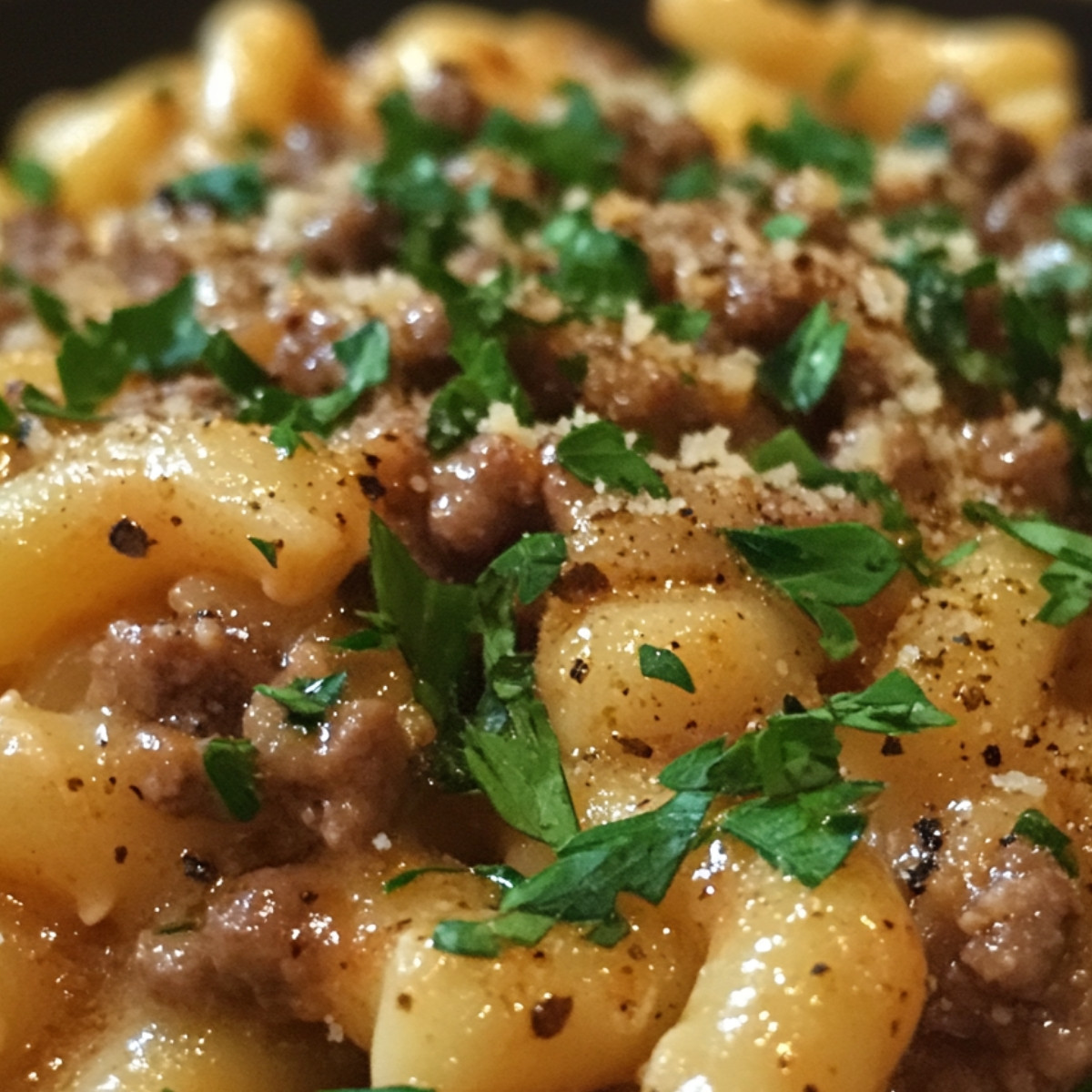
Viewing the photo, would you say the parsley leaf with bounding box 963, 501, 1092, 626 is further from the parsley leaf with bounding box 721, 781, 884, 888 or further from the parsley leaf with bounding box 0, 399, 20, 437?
the parsley leaf with bounding box 0, 399, 20, 437

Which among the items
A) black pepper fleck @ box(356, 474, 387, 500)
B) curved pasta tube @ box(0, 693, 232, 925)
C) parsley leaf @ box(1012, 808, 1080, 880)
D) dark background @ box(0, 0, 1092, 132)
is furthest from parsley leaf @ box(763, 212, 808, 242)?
dark background @ box(0, 0, 1092, 132)

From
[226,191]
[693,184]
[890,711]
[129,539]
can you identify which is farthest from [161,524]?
[693,184]

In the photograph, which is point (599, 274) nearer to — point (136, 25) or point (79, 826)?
point (79, 826)

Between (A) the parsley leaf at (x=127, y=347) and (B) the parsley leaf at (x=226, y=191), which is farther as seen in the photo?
(B) the parsley leaf at (x=226, y=191)

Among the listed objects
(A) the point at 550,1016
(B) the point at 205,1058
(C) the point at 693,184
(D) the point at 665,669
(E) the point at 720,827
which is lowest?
(B) the point at 205,1058

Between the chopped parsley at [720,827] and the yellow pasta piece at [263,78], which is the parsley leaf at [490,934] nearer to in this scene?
the chopped parsley at [720,827]

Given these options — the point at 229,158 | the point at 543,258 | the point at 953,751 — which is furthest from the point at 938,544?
the point at 229,158

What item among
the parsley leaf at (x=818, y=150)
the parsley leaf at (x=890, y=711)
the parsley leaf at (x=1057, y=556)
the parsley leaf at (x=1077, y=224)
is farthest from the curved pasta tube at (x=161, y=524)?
the parsley leaf at (x=1077, y=224)
